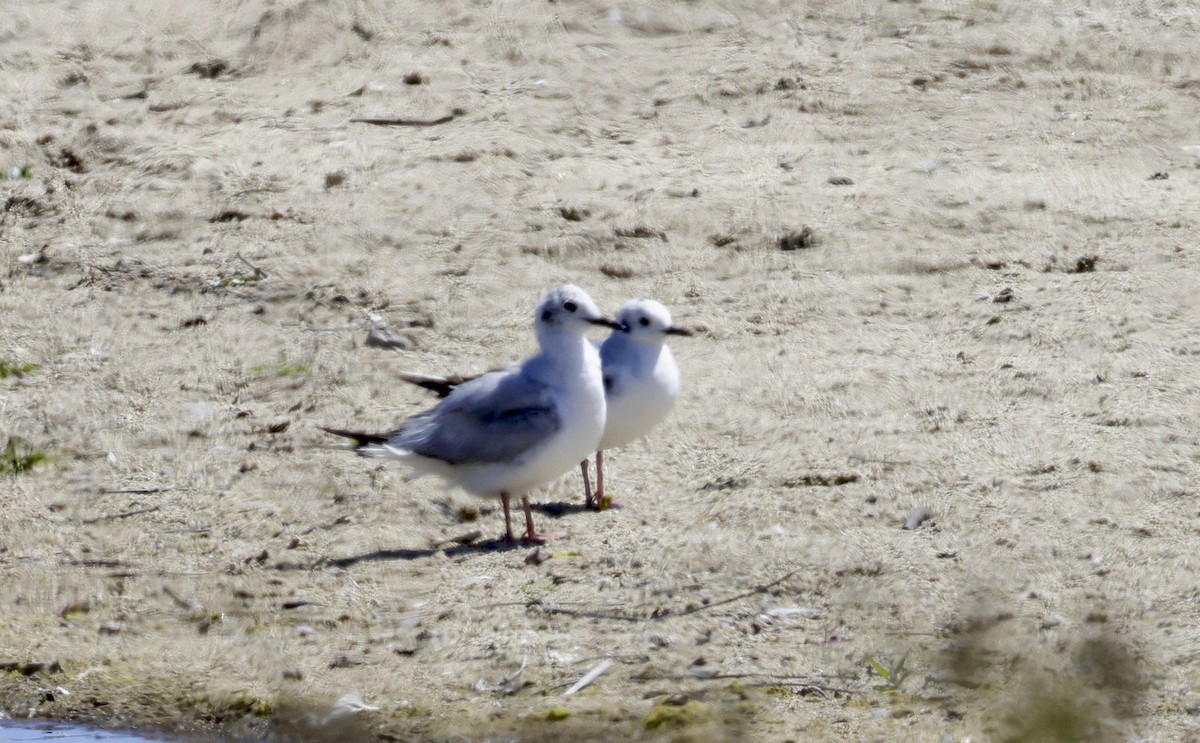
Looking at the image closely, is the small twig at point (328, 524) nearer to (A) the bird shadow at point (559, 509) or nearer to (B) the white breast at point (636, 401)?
(A) the bird shadow at point (559, 509)

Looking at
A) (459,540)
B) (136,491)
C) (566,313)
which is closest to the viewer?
(566,313)

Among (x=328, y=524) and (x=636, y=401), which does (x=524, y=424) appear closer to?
(x=636, y=401)

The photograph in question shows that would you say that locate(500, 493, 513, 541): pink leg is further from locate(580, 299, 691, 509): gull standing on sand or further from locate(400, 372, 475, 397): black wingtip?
locate(400, 372, 475, 397): black wingtip

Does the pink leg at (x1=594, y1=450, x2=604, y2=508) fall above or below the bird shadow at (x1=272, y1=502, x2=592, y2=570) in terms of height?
above

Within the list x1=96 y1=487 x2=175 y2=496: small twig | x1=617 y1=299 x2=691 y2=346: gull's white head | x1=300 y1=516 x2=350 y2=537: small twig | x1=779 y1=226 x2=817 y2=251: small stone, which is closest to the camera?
x1=300 y1=516 x2=350 y2=537: small twig

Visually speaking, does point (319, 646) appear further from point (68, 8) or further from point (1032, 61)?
point (68, 8)

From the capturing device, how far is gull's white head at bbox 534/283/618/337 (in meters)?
6.68

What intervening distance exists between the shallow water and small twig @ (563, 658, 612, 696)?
4.87ft

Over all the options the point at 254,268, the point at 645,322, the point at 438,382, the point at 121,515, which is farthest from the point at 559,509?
the point at 254,268

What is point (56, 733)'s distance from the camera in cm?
592

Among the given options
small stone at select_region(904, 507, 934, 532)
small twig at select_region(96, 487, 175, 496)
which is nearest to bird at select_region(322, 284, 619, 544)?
small twig at select_region(96, 487, 175, 496)

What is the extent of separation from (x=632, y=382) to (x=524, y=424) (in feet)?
A: 2.06

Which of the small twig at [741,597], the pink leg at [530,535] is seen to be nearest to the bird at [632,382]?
the pink leg at [530,535]

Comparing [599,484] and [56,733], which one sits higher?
[599,484]
